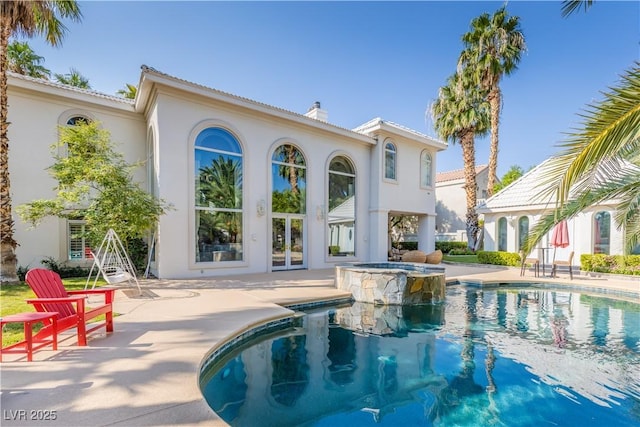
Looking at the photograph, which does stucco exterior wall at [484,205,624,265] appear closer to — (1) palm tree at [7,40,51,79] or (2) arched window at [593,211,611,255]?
(2) arched window at [593,211,611,255]

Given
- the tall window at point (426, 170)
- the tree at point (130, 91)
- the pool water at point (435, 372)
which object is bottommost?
the pool water at point (435, 372)

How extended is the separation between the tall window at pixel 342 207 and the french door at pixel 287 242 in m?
1.79

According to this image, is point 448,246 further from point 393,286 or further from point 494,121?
point 393,286

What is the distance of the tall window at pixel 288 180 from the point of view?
14398 mm

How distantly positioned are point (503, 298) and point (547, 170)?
29.6 ft

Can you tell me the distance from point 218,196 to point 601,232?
61.5 feet

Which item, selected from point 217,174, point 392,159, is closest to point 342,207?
point 392,159

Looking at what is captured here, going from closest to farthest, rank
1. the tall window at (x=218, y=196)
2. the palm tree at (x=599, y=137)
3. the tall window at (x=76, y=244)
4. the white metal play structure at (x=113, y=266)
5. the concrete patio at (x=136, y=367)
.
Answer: the palm tree at (x=599, y=137)
the concrete patio at (x=136, y=367)
the white metal play structure at (x=113, y=266)
the tall window at (x=218, y=196)
the tall window at (x=76, y=244)

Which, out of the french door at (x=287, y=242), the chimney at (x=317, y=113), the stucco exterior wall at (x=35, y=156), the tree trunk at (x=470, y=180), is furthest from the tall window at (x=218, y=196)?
the tree trunk at (x=470, y=180)

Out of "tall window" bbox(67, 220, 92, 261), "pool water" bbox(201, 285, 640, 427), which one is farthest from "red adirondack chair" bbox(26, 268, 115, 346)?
"tall window" bbox(67, 220, 92, 261)

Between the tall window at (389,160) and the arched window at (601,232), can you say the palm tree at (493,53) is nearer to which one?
the arched window at (601,232)

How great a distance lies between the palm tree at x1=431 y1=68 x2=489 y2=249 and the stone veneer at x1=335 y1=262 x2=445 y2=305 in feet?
46.6

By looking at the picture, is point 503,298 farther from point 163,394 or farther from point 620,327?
point 163,394

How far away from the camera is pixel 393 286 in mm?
9367
